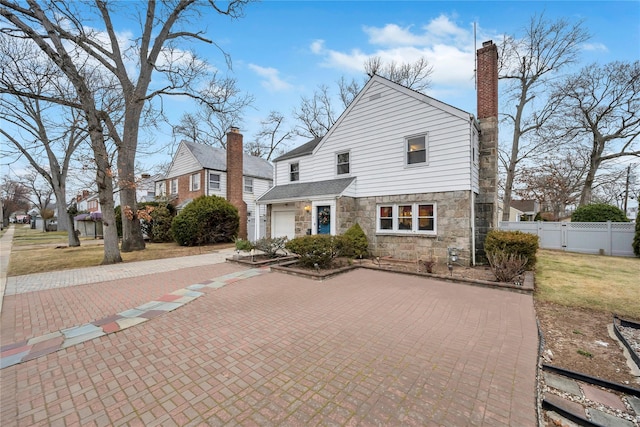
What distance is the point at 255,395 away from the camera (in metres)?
2.64

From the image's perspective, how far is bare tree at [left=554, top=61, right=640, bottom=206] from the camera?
17594 millimetres

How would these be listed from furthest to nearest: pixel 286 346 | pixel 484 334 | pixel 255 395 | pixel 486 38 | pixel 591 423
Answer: pixel 486 38
pixel 484 334
pixel 286 346
pixel 255 395
pixel 591 423

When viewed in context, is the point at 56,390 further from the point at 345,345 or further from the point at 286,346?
the point at 345,345

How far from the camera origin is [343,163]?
12727 millimetres

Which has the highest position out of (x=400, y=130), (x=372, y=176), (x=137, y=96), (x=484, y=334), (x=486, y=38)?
(x=486, y=38)

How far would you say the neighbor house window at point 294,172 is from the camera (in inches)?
581

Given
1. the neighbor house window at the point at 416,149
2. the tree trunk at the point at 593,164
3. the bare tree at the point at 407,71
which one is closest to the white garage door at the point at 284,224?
the neighbor house window at the point at 416,149

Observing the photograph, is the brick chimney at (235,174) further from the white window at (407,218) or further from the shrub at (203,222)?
the white window at (407,218)

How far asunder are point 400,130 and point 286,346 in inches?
384

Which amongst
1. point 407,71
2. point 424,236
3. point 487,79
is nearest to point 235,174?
point 424,236

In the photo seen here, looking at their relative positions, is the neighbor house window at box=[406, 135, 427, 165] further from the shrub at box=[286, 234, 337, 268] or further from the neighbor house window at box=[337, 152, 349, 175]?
the shrub at box=[286, 234, 337, 268]

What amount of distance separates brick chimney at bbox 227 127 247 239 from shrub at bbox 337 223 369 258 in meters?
10.6

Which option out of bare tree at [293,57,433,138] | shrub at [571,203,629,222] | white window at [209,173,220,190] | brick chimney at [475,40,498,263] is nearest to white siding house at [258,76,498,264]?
brick chimney at [475,40,498,263]

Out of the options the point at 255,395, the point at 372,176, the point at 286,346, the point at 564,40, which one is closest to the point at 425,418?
the point at 255,395
